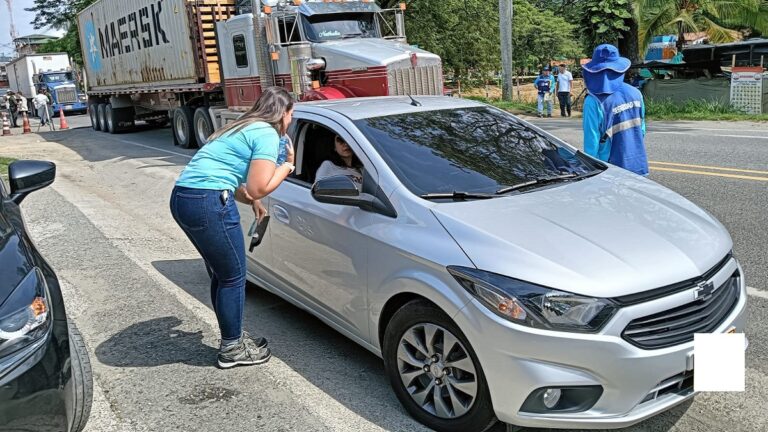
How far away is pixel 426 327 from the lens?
10.2 ft

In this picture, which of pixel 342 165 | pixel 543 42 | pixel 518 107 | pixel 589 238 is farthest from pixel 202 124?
pixel 543 42

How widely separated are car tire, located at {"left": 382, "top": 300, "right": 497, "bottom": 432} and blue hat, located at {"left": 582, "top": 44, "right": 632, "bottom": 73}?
2726mm

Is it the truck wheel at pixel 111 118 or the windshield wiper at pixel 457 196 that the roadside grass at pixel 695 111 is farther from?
the truck wheel at pixel 111 118

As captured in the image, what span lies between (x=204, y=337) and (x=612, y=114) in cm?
337

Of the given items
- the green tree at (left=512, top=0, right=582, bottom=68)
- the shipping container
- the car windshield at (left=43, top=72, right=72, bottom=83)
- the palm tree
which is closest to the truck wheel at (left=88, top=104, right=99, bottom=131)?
the shipping container

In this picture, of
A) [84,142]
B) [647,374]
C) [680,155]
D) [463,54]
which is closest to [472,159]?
[647,374]

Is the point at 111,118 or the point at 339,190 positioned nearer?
the point at 339,190

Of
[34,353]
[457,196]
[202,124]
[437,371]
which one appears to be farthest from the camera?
[202,124]

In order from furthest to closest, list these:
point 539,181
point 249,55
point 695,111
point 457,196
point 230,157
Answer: point 695,111 < point 249,55 < point 539,181 < point 230,157 < point 457,196

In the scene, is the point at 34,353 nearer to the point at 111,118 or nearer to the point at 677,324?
the point at 677,324

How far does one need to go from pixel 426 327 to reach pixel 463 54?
116 ft

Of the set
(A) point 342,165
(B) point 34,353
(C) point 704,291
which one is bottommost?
(C) point 704,291

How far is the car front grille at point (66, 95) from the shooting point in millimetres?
39375

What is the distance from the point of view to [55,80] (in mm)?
40531
